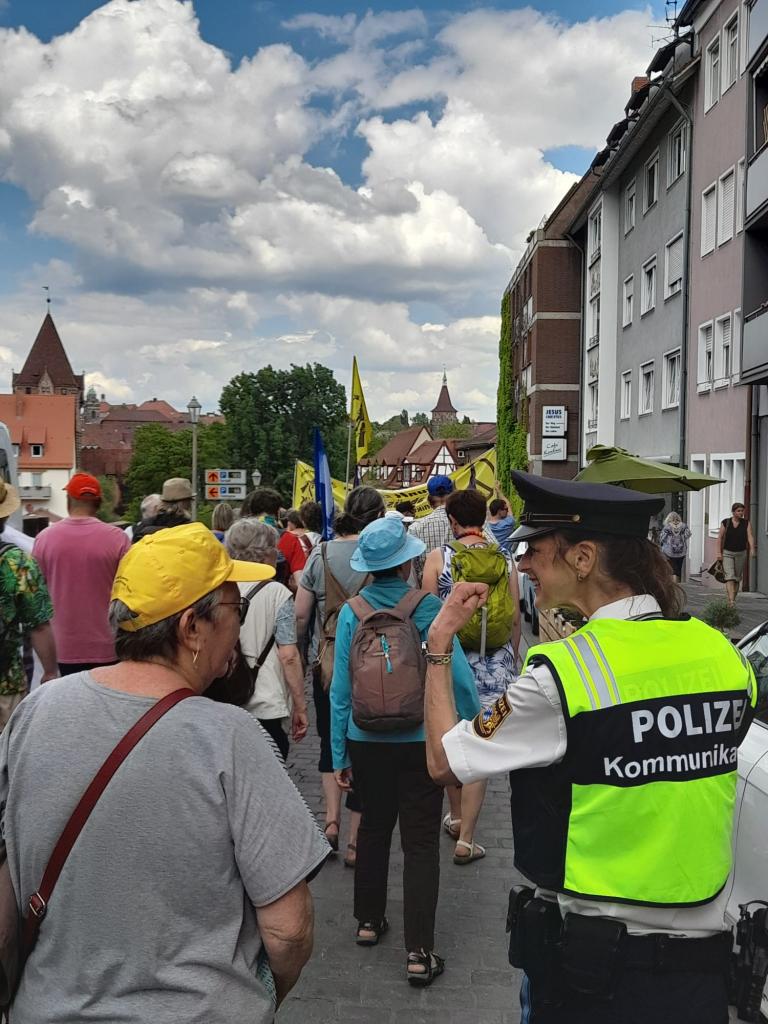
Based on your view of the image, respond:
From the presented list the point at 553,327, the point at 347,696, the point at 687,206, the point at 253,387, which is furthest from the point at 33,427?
the point at 347,696

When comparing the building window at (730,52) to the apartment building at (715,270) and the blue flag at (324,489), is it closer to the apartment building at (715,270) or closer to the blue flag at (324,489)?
the apartment building at (715,270)

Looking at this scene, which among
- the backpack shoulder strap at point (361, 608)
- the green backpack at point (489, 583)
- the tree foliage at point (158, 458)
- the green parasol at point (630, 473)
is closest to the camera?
the backpack shoulder strap at point (361, 608)

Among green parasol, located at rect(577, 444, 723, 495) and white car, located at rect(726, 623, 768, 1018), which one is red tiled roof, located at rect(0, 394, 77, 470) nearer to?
green parasol, located at rect(577, 444, 723, 495)

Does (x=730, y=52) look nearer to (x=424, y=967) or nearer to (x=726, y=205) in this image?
(x=726, y=205)

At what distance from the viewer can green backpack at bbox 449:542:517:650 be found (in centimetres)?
545

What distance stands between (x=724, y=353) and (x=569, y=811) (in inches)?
973

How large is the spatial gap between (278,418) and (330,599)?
7272 centimetres

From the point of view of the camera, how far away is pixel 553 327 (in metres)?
45.8

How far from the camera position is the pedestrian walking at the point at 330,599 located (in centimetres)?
602

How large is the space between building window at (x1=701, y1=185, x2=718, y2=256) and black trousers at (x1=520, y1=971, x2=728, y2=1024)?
85.2 feet

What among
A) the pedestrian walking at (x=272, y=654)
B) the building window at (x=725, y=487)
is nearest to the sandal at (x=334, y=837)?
the pedestrian walking at (x=272, y=654)

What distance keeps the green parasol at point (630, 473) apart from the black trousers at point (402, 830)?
96.6 inches

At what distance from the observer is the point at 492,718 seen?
7.34 ft

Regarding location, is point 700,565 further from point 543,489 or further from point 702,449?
point 543,489
